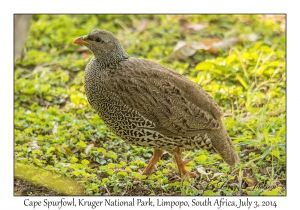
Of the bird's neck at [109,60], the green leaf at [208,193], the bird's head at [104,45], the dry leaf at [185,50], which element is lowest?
the green leaf at [208,193]

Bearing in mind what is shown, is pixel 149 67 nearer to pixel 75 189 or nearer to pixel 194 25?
pixel 75 189

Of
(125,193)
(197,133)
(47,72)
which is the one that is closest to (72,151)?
(125,193)

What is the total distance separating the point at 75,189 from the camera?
556 cm

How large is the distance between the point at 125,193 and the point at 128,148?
1.02 metres

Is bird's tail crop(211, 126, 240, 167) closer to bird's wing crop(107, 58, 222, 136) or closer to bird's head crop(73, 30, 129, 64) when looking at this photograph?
bird's wing crop(107, 58, 222, 136)

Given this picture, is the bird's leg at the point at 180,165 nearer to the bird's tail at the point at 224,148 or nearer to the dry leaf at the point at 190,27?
the bird's tail at the point at 224,148

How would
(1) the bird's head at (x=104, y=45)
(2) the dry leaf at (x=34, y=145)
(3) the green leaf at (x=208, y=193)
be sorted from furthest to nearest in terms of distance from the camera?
(2) the dry leaf at (x=34, y=145) < (1) the bird's head at (x=104, y=45) < (3) the green leaf at (x=208, y=193)

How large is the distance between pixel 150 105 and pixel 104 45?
859mm

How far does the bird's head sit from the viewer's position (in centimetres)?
579

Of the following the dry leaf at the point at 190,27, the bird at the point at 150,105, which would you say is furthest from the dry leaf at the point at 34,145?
the dry leaf at the point at 190,27

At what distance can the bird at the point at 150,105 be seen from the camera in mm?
5516

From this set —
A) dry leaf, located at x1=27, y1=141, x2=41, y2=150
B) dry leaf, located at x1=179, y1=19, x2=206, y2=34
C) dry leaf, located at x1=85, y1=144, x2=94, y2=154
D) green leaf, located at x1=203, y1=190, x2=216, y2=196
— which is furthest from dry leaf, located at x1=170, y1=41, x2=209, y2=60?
green leaf, located at x1=203, y1=190, x2=216, y2=196

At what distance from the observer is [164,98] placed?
5.61 metres

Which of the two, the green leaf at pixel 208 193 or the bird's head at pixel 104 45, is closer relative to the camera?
the green leaf at pixel 208 193
